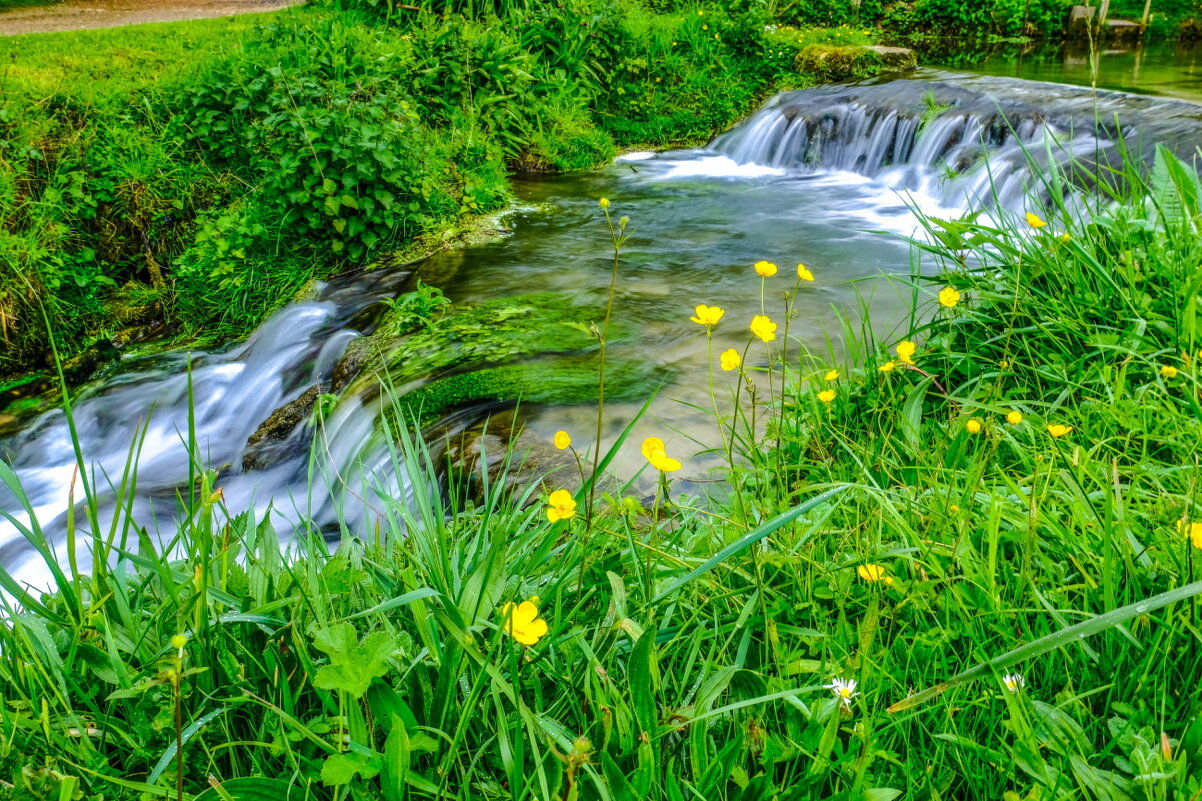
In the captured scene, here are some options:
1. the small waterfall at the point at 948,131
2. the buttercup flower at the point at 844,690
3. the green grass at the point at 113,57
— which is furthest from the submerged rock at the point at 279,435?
the small waterfall at the point at 948,131

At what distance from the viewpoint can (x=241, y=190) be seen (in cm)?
677

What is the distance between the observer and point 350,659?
1.28m

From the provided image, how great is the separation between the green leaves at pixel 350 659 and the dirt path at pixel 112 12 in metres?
11.5

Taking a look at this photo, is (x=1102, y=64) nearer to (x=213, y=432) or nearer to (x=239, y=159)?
(x=239, y=159)

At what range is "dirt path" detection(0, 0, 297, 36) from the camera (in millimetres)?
10575

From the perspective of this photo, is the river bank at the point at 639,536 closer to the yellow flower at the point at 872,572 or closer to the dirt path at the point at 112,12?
the yellow flower at the point at 872,572

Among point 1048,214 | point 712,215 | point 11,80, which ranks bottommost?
point 712,215

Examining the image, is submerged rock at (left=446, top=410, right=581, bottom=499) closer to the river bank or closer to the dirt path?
the river bank

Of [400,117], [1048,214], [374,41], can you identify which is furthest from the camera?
[374,41]

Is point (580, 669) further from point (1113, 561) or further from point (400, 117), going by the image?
point (400, 117)

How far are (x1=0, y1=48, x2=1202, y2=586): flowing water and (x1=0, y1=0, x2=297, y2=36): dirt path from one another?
6.89 m

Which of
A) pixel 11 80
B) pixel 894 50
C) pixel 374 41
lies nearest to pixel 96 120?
pixel 11 80

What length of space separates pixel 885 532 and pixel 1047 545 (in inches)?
12.8

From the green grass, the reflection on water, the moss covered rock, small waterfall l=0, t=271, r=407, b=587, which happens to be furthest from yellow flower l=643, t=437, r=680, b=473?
the moss covered rock
